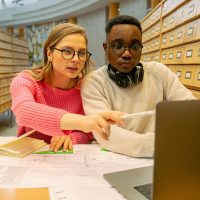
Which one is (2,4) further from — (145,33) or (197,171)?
(197,171)

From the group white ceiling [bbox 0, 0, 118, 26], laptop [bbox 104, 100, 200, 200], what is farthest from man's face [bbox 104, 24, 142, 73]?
white ceiling [bbox 0, 0, 118, 26]

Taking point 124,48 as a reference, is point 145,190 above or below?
below

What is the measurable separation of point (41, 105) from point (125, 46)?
48cm

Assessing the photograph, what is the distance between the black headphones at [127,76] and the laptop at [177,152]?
31.9 inches

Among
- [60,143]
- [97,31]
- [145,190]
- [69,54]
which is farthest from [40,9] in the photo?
[145,190]

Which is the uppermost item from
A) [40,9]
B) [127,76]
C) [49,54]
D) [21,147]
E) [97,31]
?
[40,9]

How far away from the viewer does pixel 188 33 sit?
2020mm

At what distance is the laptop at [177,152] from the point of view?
1.41 ft

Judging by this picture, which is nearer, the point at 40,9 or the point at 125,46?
the point at 125,46

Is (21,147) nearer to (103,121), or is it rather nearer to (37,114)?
(37,114)

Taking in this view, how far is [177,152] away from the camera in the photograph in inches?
17.8

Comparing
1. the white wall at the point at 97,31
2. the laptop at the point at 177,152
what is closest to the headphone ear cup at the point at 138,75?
the laptop at the point at 177,152

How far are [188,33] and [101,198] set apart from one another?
167 cm

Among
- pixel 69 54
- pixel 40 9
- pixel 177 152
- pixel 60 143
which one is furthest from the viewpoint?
pixel 40 9
